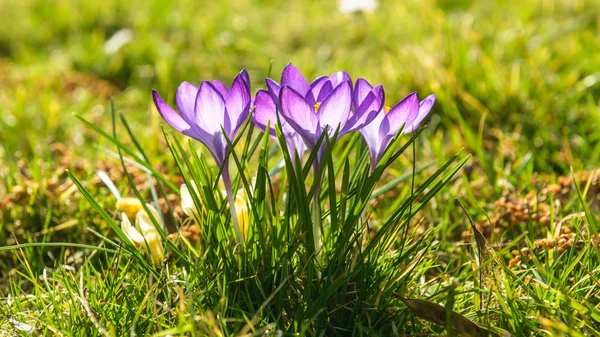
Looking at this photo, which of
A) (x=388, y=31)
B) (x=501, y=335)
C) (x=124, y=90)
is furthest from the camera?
(x=388, y=31)

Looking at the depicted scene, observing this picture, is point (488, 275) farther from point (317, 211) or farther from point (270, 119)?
point (270, 119)

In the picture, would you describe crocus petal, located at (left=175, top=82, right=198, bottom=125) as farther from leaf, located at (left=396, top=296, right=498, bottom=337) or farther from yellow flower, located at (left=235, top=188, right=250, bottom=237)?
leaf, located at (left=396, top=296, right=498, bottom=337)

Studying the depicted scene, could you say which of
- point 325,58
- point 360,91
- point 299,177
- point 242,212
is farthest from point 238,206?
point 325,58

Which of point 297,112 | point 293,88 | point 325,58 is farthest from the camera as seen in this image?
point 325,58

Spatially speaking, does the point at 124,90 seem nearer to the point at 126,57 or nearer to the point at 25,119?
the point at 126,57

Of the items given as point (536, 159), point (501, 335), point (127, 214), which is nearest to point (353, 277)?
point (501, 335)

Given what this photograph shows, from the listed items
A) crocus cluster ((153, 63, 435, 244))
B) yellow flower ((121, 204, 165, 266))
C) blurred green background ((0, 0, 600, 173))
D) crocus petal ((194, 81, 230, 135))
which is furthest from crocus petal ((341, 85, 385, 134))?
blurred green background ((0, 0, 600, 173))
